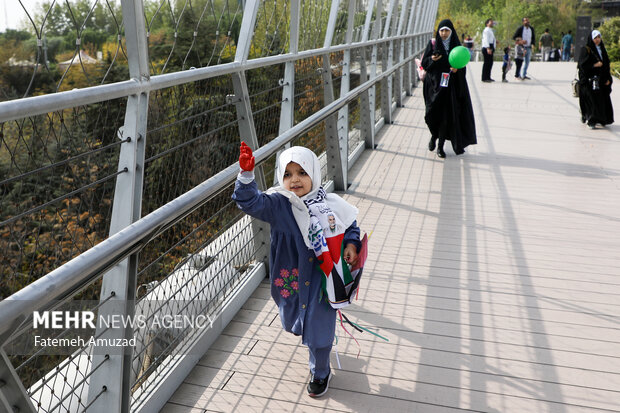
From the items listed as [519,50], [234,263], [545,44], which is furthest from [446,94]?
[545,44]

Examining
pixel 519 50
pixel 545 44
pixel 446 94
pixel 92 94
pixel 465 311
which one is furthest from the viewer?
pixel 545 44

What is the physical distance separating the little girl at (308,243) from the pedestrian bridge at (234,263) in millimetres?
208

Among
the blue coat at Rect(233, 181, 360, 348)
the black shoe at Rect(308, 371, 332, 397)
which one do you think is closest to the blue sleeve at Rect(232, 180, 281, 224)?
the blue coat at Rect(233, 181, 360, 348)

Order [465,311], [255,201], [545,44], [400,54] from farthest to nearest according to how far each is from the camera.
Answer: [545,44] < [400,54] < [465,311] < [255,201]

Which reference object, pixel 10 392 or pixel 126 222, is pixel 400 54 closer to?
pixel 126 222

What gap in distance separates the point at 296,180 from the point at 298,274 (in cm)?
37

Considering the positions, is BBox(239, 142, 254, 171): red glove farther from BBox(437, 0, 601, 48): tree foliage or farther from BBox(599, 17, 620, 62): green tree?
BBox(437, 0, 601, 48): tree foliage

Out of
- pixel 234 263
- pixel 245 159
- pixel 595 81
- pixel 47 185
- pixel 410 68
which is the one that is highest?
pixel 595 81

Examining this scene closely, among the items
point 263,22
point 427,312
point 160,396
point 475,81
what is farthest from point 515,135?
point 475,81

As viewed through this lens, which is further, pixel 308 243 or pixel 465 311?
pixel 465 311

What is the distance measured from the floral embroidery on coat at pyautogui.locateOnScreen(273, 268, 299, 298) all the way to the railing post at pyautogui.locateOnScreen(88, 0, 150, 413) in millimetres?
657

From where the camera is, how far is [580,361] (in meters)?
2.87

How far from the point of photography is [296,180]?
97.2 inches

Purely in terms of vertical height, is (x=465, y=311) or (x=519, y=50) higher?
(x=519, y=50)
